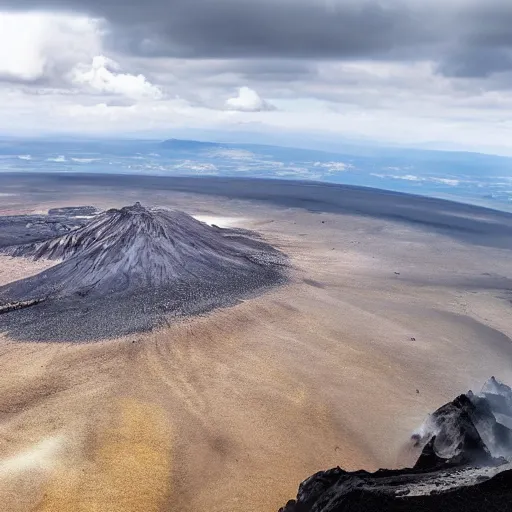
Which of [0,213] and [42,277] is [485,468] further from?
[0,213]

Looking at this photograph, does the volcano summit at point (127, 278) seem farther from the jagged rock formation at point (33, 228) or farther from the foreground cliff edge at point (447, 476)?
the foreground cliff edge at point (447, 476)

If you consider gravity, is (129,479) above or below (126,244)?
below

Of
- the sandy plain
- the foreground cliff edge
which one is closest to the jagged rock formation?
the sandy plain

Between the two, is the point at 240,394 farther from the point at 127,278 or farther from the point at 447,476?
the point at 127,278

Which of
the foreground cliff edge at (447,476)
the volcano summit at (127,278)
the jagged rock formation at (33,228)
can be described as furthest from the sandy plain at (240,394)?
the jagged rock formation at (33,228)

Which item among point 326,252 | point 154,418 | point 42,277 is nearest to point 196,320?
point 154,418

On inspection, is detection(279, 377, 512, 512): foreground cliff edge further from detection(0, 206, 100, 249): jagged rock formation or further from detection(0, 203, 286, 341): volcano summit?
detection(0, 206, 100, 249): jagged rock formation

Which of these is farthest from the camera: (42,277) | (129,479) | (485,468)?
(42,277)
